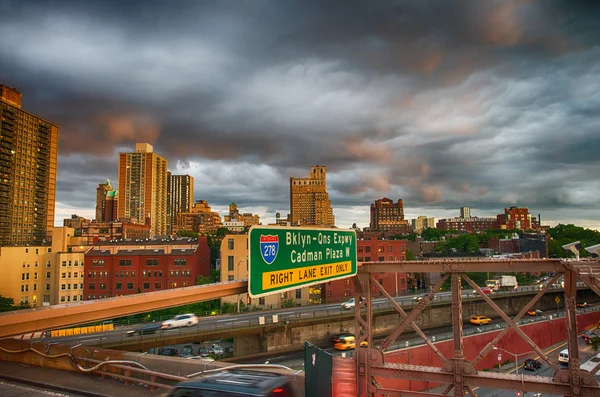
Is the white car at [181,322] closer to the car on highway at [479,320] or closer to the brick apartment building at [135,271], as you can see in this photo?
the brick apartment building at [135,271]

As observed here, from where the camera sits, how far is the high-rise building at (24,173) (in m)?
139

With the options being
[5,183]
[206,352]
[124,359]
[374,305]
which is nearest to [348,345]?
[374,305]

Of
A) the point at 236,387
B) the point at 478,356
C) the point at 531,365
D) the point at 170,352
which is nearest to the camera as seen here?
the point at 236,387

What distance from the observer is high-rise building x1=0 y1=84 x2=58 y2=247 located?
5487 inches

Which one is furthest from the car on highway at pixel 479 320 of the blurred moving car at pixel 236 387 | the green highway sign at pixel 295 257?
the blurred moving car at pixel 236 387

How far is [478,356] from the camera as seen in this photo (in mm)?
9641

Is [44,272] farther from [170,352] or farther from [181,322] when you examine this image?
[181,322]

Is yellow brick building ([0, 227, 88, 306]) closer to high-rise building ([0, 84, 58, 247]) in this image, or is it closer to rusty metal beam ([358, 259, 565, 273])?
high-rise building ([0, 84, 58, 247])

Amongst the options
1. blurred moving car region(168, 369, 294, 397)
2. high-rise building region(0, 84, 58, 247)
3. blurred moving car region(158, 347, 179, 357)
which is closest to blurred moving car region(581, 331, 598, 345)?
blurred moving car region(158, 347, 179, 357)

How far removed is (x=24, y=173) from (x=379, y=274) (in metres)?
139

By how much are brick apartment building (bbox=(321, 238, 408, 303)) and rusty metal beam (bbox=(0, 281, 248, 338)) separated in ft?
225

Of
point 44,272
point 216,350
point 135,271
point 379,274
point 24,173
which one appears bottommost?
point 216,350

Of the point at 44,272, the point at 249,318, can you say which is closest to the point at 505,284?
the point at 249,318

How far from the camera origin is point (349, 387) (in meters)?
10.5
